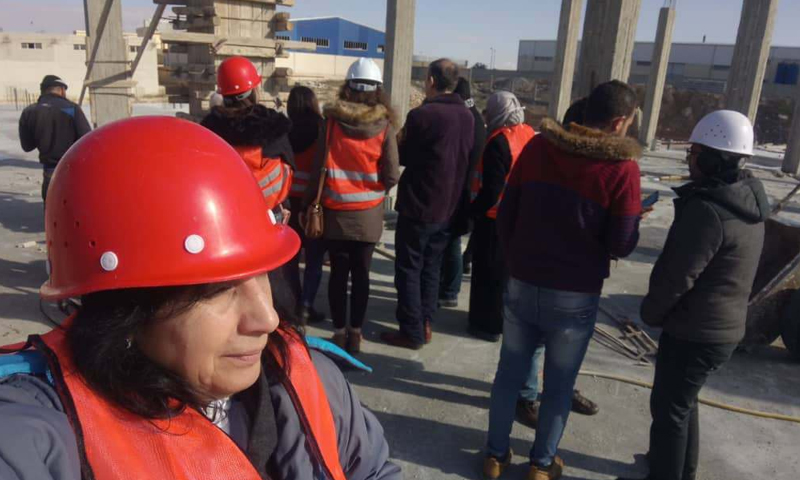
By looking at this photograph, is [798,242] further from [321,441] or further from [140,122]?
[140,122]

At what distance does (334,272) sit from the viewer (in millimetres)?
4156

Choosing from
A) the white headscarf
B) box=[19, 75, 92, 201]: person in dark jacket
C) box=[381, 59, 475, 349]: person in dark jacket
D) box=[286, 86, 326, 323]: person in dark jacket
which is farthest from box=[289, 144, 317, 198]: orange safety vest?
box=[19, 75, 92, 201]: person in dark jacket

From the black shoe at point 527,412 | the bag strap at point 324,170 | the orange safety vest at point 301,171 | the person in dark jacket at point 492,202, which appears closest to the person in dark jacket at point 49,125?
the orange safety vest at point 301,171

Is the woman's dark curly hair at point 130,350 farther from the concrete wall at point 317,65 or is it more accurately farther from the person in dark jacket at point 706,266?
the concrete wall at point 317,65

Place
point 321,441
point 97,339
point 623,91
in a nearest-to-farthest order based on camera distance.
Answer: point 97,339 → point 321,441 → point 623,91

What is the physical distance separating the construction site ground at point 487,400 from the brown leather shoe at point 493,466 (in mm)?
96

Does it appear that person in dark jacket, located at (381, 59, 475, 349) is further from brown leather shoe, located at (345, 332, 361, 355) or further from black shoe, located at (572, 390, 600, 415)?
black shoe, located at (572, 390, 600, 415)

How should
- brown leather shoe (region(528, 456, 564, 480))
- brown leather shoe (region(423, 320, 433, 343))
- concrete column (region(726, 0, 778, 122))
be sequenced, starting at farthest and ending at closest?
1. concrete column (region(726, 0, 778, 122))
2. brown leather shoe (region(423, 320, 433, 343))
3. brown leather shoe (region(528, 456, 564, 480))

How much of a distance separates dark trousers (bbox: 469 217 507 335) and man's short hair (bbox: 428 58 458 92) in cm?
105

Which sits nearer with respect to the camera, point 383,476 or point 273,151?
point 383,476

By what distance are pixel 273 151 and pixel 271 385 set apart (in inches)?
106

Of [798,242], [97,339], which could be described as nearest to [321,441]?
[97,339]

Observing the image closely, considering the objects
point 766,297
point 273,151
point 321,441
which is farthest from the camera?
point 766,297

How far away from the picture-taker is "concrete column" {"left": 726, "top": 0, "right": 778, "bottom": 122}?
13.5 m
